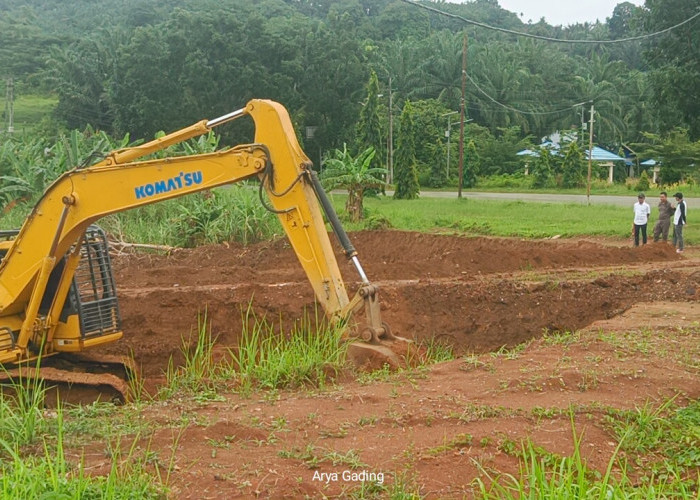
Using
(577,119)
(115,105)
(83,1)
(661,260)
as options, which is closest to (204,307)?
(661,260)

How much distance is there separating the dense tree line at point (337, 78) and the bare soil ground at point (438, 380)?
1083 cm

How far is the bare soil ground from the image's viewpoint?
4.88 m

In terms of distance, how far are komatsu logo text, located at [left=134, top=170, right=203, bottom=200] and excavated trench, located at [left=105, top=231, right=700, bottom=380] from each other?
2141mm

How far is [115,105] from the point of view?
47000 millimetres

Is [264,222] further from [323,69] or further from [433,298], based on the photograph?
[323,69]

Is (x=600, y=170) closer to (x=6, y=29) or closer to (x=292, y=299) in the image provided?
(x=292, y=299)

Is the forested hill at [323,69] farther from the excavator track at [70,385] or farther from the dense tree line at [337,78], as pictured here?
the excavator track at [70,385]

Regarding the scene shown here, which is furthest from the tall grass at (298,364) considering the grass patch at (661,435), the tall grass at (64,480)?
the grass patch at (661,435)

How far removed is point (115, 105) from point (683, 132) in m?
34.7

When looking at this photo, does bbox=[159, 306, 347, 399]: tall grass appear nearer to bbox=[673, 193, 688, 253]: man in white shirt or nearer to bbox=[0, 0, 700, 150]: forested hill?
bbox=[673, 193, 688, 253]: man in white shirt

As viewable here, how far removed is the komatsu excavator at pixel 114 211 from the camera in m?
7.71

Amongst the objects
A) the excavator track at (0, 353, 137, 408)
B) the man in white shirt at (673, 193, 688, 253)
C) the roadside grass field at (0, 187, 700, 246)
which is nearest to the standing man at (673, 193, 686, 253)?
the man in white shirt at (673, 193, 688, 253)

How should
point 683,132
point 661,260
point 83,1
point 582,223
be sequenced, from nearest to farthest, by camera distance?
point 661,260 < point 683,132 < point 582,223 < point 83,1

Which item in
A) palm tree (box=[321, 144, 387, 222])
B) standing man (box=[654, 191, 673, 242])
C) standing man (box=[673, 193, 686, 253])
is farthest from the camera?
palm tree (box=[321, 144, 387, 222])
